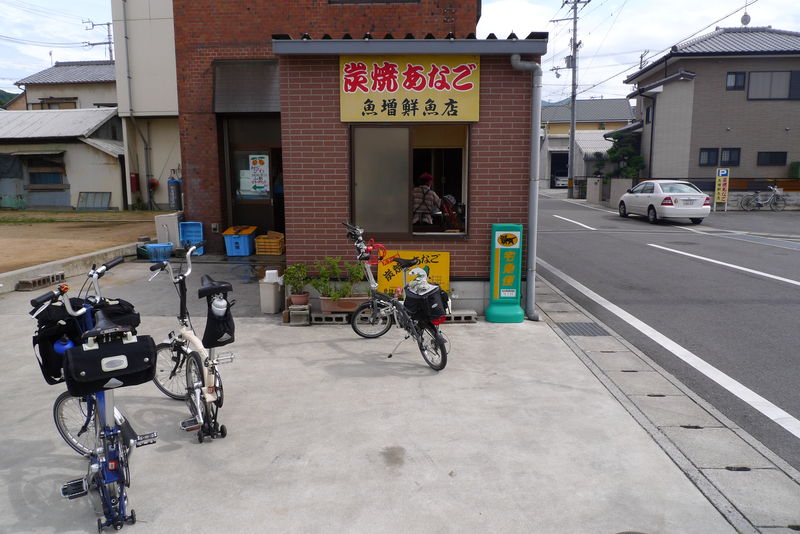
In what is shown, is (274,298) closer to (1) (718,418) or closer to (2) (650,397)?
(2) (650,397)

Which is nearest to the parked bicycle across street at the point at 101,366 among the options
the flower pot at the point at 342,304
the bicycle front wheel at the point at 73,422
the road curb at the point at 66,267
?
the bicycle front wheel at the point at 73,422

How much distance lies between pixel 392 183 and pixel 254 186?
636 centimetres

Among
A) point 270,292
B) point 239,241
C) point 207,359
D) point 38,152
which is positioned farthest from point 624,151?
point 207,359

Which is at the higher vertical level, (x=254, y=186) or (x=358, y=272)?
(x=254, y=186)

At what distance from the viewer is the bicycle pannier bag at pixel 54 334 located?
3.84 metres

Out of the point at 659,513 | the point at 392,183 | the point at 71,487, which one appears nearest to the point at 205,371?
the point at 71,487

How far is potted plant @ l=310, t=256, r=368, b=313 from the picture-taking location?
836 cm

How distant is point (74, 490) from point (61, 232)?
16150 mm

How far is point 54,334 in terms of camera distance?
390cm

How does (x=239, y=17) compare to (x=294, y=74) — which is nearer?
(x=294, y=74)

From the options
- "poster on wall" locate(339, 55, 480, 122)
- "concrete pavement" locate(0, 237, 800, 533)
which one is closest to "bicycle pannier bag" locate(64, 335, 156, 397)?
"concrete pavement" locate(0, 237, 800, 533)

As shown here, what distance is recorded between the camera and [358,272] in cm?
841

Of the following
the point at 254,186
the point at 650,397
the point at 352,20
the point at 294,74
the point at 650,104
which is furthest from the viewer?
the point at 650,104

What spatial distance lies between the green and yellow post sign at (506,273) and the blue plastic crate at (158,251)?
328 inches
